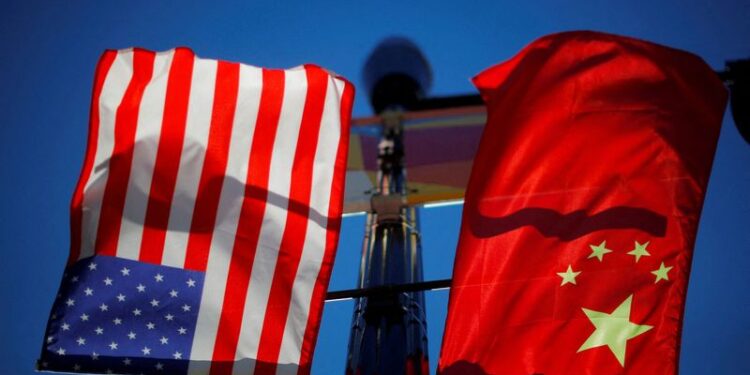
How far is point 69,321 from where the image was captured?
6.86 m

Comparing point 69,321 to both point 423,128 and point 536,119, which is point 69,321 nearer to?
point 536,119

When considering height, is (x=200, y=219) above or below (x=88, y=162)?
below

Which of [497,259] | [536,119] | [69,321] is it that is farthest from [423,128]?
[69,321]

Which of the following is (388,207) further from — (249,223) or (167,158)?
(167,158)

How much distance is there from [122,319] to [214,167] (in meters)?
1.60

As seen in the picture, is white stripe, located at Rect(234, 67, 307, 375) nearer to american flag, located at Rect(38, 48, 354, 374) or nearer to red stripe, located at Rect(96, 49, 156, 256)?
american flag, located at Rect(38, 48, 354, 374)

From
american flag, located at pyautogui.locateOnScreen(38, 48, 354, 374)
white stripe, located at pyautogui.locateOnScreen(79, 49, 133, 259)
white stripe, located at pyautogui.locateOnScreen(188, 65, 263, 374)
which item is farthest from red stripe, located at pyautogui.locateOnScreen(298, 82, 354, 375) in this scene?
white stripe, located at pyautogui.locateOnScreen(79, 49, 133, 259)

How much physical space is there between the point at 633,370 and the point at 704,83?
9.43ft

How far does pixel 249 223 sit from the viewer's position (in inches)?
288

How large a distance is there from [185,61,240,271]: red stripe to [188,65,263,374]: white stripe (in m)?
0.05

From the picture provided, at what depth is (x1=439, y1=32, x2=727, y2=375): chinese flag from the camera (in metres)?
6.17

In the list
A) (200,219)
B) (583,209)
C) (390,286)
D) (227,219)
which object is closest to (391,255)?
(390,286)

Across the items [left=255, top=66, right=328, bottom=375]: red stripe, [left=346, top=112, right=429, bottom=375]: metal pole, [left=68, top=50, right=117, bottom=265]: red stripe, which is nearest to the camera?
[left=346, top=112, right=429, bottom=375]: metal pole

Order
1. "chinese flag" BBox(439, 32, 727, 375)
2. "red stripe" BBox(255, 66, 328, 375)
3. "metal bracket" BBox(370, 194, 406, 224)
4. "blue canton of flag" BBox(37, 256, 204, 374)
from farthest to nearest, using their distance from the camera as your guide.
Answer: "metal bracket" BBox(370, 194, 406, 224) < "red stripe" BBox(255, 66, 328, 375) < "blue canton of flag" BBox(37, 256, 204, 374) < "chinese flag" BBox(439, 32, 727, 375)
